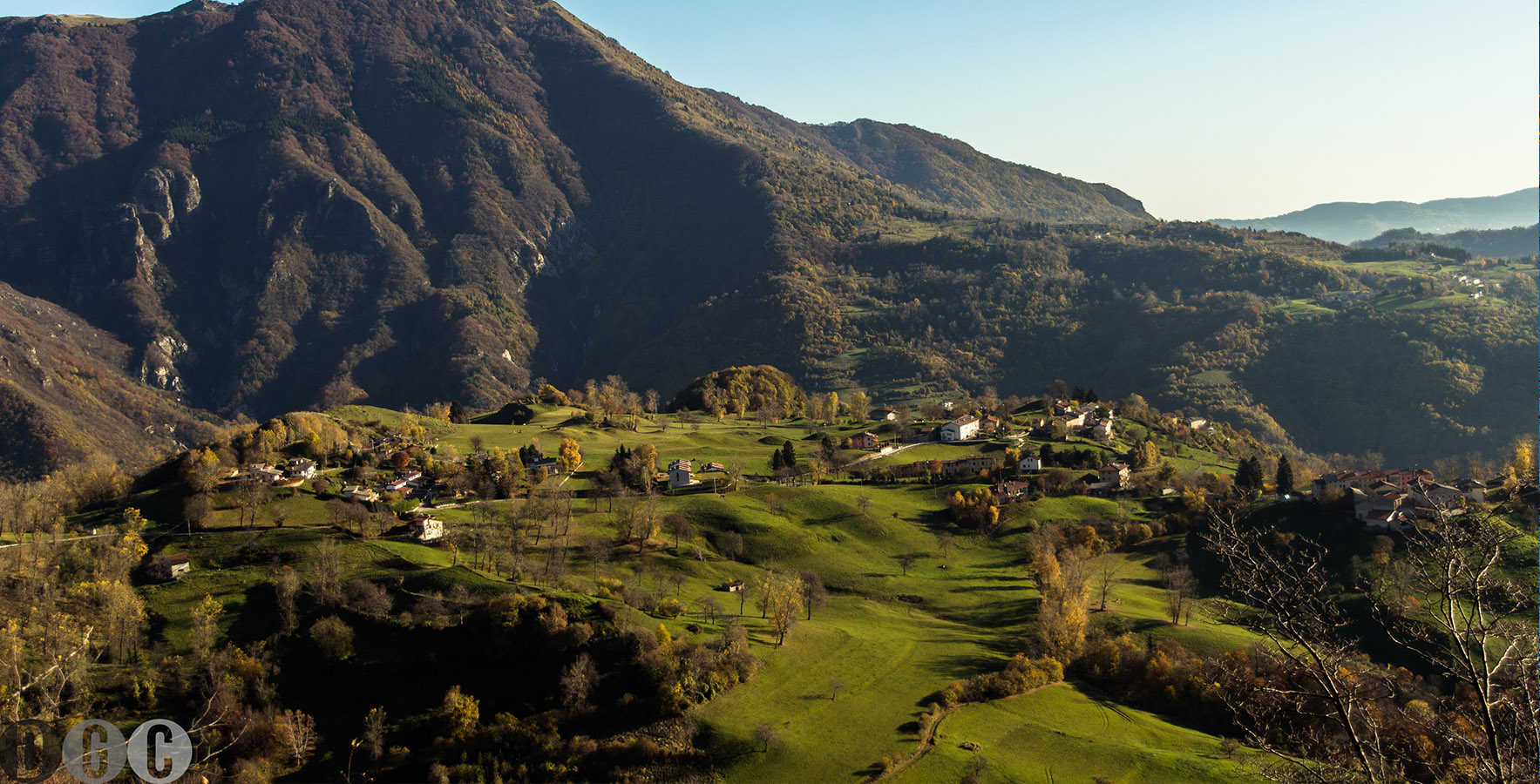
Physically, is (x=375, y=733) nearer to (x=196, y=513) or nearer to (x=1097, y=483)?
(x=196, y=513)

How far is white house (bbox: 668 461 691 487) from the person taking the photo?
108m

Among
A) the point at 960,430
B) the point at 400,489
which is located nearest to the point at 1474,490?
the point at 960,430

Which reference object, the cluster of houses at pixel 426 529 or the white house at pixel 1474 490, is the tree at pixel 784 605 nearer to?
the cluster of houses at pixel 426 529

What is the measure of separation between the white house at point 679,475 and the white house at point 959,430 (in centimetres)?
4912

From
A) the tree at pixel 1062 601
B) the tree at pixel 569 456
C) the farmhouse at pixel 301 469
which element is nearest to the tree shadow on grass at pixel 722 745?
the tree at pixel 1062 601

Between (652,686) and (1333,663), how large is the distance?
166 ft

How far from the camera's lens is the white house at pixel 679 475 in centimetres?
10844

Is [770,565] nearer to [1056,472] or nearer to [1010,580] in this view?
[1010,580]

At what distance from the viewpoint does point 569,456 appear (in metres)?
111

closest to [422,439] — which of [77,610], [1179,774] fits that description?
[77,610]

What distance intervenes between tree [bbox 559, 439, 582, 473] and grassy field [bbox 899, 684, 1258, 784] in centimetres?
6318

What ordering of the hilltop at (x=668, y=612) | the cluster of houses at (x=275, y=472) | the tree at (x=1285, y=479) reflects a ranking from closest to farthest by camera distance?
the hilltop at (x=668, y=612) → the cluster of houses at (x=275, y=472) → the tree at (x=1285, y=479)

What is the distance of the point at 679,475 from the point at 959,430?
51526 millimetres

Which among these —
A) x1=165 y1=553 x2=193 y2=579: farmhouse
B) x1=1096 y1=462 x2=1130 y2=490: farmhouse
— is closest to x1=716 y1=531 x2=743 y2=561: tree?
x1=165 y1=553 x2=193 y2=579: farmhouse
